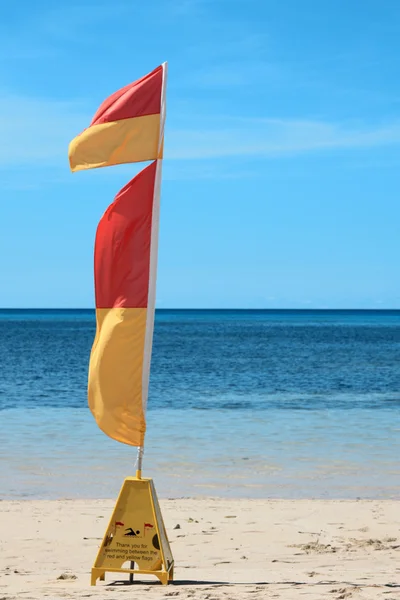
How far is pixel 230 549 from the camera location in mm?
8766

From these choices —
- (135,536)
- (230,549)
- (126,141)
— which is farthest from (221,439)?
(126,141)

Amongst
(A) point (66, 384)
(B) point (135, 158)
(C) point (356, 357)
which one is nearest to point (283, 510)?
(B) point (135, 158)

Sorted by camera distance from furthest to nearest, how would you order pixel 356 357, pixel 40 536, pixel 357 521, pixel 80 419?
pixel 356 357 < pixel 80 419 < pixel 357 521 < pixel 40 536

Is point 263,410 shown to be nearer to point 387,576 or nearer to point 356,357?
point 387,576

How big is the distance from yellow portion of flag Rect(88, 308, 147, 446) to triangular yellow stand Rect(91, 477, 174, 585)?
0.46 m

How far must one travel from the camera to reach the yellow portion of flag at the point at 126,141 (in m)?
7.26

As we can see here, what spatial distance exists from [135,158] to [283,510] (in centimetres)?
558

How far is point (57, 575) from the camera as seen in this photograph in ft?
24.8

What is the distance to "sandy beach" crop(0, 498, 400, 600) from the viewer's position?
680cm

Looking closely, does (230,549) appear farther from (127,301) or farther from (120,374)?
(127,301)

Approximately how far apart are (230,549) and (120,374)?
268cm

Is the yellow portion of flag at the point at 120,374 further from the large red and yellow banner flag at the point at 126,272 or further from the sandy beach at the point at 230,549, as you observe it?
the sandy beach at the point at 230,549

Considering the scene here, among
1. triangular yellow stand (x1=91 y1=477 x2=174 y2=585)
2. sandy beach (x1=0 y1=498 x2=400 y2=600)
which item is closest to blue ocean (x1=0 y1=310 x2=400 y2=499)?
sandy beach (x1=0 y1=498 x2=400 y2=600)

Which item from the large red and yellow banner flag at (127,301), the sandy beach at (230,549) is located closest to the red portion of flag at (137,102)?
the large red and yellow banner flag at (127,301)
